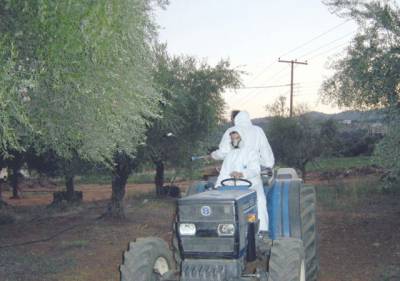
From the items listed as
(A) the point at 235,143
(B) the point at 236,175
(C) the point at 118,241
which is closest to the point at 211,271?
(B) the point at 236,175

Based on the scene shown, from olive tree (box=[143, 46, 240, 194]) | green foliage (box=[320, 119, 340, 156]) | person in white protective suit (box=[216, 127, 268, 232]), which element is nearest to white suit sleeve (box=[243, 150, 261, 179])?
person in white protective suit (box=[216, 127, 268, 232])

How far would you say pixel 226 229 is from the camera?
20.2ft

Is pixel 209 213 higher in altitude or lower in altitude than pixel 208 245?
higher

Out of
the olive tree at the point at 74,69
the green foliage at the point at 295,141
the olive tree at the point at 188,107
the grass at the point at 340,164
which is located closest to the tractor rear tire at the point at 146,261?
the olive tree at the point at 74,69

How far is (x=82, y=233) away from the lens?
15.1m

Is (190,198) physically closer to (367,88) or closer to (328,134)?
(367,88)

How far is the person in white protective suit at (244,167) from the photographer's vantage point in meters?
7.29

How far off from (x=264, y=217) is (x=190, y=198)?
1.46 m

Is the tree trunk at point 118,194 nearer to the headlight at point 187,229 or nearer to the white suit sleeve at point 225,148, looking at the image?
the white suit sleeve at point 225,148

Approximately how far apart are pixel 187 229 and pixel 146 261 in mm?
637

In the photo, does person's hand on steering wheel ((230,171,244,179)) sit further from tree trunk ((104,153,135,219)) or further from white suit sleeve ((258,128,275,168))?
tree trunk ((104,153,135,219))

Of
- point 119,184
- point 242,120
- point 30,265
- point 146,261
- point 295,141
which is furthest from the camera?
point 295,141

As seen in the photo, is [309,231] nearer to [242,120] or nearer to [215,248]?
[242,120]

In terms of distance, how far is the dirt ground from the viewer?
10.1 meters
